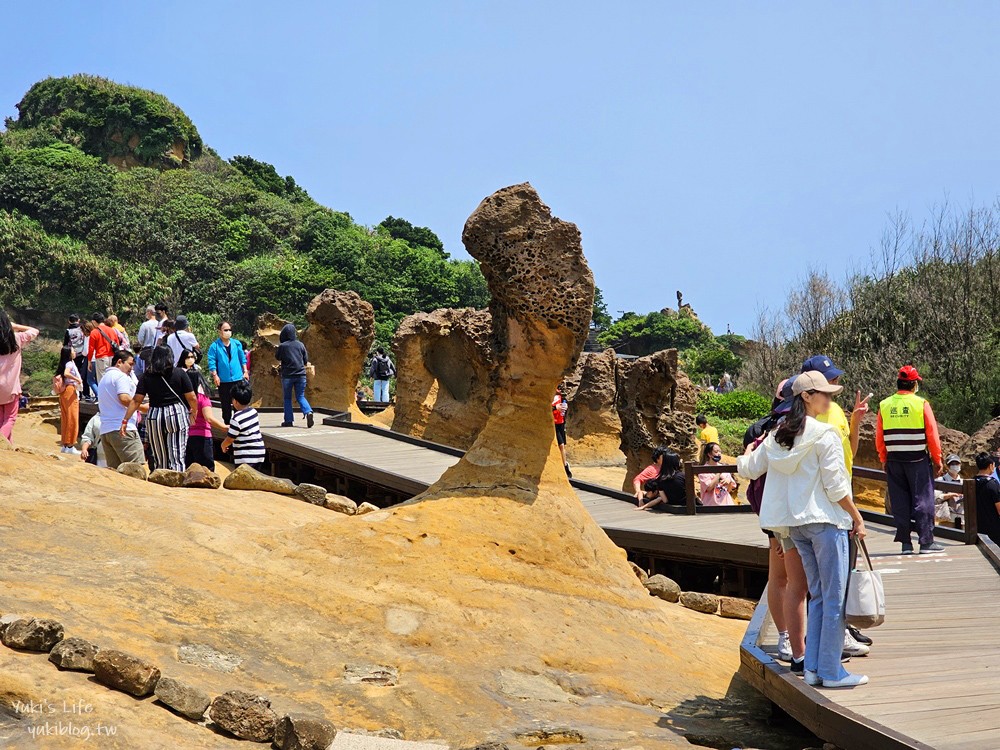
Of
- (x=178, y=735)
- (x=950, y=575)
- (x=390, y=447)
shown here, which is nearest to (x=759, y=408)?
(x=390, y=447)

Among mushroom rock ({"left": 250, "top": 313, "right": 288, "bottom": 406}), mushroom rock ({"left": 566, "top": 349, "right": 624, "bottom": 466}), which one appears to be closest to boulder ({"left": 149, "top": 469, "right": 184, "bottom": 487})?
mushroom rock ({"left": 250, "top": 313, "right": 288, "bottom": 406})

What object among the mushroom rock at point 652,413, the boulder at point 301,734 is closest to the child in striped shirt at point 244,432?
the boulder at point 301,734

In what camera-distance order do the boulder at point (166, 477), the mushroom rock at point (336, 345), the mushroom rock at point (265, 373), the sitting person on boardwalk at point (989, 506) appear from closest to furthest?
the boulder at point (166, 477), the sitting person on boardwalk at point (989, 506), the mushroom rock at point (336, 345), the mushroom rock at point (265, 373)

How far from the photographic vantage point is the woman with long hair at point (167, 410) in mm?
8258

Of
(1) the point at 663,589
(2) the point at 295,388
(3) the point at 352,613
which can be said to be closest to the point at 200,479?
(3) the point at 352,613

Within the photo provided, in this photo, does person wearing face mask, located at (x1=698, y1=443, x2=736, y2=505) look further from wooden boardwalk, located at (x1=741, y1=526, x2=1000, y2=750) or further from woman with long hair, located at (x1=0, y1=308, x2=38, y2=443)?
woman with long hair, located at (x1=0, y1=308, x2=38, y2=443)

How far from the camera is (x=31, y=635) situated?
4.36m

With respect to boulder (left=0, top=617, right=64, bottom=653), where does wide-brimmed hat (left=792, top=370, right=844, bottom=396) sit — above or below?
above

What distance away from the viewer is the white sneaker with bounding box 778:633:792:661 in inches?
205

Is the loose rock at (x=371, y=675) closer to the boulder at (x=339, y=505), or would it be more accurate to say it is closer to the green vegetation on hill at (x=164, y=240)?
the boulder at (x=339, y=505)

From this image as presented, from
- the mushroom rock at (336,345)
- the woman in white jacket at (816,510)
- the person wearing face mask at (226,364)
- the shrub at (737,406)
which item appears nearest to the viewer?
the woman in white jacket at (816,510)

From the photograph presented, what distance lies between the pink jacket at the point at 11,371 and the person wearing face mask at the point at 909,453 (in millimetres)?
5893

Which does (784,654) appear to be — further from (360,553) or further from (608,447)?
(608,447)

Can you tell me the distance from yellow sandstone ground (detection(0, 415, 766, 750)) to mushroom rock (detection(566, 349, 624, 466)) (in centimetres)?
1310
